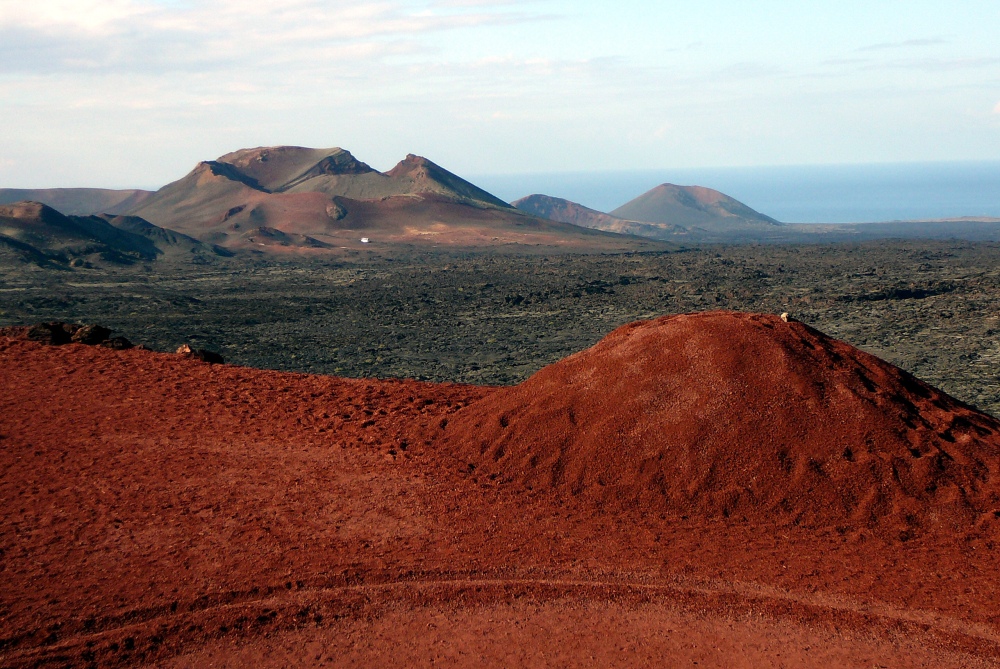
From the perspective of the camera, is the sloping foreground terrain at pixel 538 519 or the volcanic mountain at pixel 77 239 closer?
the sloping foreground terrain at pixel 538 519

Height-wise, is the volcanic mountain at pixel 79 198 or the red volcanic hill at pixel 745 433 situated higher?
the volcanic mountain at pixel 79 198

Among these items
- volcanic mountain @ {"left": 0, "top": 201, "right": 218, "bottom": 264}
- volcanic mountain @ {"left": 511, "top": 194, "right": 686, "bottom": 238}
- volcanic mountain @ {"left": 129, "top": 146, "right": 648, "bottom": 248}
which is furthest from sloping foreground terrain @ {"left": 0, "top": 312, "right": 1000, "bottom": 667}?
volcanic mountain @ {"left": 511, "top": 194, "right": 686, "bottom": 238}

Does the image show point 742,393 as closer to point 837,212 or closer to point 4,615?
point 4,615

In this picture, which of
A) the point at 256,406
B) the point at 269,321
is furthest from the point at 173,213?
the point at 256,406

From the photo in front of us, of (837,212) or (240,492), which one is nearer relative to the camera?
(240,492)

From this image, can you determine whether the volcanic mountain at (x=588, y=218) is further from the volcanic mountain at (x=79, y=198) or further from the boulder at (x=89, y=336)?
the boulder at (x=89, y=336)

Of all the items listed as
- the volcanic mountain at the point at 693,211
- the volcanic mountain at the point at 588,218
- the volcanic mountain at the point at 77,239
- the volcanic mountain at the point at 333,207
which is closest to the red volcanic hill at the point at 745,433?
the volcanic mountain at the point at 77,239

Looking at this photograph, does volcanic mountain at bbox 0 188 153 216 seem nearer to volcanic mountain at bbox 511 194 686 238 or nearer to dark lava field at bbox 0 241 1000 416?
volcanic mountain at bbox 511 194 686 238
